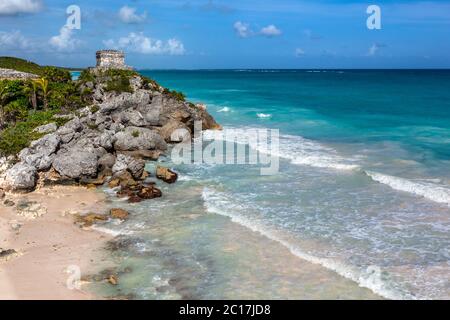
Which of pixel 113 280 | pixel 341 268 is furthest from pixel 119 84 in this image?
pixel 341 268

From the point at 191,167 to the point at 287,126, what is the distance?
19794 millimetres

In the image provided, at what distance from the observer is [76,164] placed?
25.5 metres

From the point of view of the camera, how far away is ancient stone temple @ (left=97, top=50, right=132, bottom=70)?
1932 inches

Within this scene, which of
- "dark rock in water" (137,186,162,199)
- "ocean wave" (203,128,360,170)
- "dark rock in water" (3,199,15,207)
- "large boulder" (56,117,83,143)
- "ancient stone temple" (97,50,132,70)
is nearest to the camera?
"dark rock in water" (3,199,15,207)

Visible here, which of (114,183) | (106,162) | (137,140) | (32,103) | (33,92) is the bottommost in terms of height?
(114,183)

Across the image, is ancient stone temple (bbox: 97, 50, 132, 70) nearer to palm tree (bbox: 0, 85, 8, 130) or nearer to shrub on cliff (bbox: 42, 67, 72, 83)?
shrub on cliff (bbox: 42, 67, 72, 83)

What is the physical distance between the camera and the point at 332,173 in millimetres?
26812

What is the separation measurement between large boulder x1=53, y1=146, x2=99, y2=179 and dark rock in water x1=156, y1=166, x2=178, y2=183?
3504 millimetres

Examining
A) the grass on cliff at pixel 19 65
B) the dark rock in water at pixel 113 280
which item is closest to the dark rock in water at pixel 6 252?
the dark rock in water at pixel 113 280

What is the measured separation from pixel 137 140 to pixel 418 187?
17.7 m

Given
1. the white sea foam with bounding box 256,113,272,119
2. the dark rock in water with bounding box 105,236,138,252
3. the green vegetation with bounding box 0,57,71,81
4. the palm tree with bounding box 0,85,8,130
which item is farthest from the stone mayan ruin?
the dark rock in water with bounding box 105,236,138,252

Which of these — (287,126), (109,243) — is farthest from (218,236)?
(287,126)

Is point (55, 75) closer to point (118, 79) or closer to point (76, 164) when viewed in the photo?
point (118, 79)
